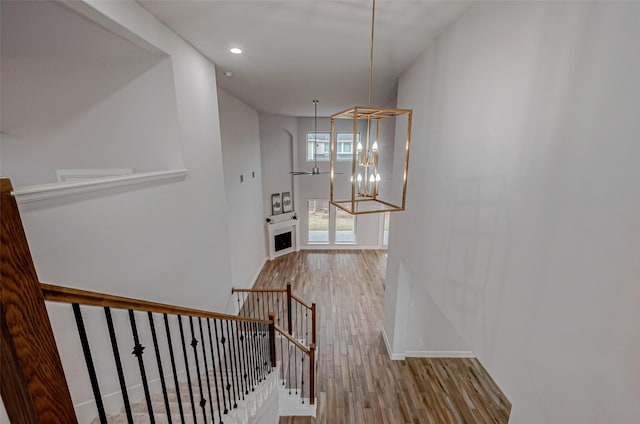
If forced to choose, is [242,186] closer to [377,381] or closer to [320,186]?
[320,186]

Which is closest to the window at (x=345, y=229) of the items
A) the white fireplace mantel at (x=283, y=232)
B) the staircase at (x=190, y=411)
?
the white fireplace mantel at (x=283, y=232)

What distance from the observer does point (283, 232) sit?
8.98 m

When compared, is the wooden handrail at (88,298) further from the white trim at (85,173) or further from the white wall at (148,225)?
the white trim at (85,173)

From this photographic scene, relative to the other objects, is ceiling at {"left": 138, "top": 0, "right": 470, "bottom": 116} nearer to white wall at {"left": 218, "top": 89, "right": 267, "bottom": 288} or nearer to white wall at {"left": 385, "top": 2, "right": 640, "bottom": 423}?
white wall at {"left": 385, "top": 2, "right": 640, "bottom": 423}

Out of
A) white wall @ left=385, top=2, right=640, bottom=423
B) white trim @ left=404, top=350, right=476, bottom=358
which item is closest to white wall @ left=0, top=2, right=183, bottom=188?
→ white wall @ left=385, top=2, right=640, bottom=423

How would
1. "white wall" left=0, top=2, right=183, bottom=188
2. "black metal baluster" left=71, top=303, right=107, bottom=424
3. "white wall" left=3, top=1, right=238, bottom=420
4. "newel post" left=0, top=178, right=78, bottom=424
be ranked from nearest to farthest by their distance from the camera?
"newel post" left=0, top=178, right=78, bottom=424 < "black metal baluster" left=71, top=303, right=107, bottom=424 < "white wall" left=3, top=1, right=238, bottom=420 < "white wall" left=0, top=2, right=183, bottom=188

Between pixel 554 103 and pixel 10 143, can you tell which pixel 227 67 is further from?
pixel 554 103

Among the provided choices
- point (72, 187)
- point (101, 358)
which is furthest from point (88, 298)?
point (101, 358)

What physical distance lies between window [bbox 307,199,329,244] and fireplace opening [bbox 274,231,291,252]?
0.88 meters

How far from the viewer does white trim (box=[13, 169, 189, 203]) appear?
1351mm

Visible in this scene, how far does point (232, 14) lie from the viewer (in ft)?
7.41

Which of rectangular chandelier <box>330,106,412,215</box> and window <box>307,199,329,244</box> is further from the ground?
rectangular chandelier <box>330,106,412,215</box>

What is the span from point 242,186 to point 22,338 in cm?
569

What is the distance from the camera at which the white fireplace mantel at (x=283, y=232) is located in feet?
28.0
